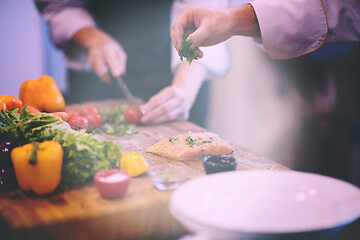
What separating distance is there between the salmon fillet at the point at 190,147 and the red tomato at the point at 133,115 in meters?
0.70

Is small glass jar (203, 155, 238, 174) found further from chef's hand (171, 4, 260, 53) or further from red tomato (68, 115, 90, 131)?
red tomato (68, 115, 90, 131)

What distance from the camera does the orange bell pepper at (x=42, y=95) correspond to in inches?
96.2

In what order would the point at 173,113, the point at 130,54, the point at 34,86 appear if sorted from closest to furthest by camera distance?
the point at 34,86 → the point at 173,113 → the point at 130,54

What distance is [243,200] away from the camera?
1.29 meters

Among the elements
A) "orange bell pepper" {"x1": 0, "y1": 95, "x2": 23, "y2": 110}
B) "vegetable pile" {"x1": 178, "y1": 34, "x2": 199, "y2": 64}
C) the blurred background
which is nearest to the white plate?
"vegetable pile" {"x1": 178, "y1": 34, "x2": 199, "y2": 64}

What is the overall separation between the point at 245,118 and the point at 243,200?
10.8 feet

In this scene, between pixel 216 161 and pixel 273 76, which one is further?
pixel 273 76

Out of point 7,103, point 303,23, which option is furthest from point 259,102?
point 7,103

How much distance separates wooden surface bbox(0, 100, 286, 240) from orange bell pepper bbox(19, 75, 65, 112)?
102 cm

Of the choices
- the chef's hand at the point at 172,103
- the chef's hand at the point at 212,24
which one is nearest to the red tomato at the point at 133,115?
the chef's hand at the point at 172,103

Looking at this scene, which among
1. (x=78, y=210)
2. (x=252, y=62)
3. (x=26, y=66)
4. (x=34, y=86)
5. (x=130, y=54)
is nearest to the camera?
(x=78, y=210)

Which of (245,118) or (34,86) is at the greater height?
(34,86)

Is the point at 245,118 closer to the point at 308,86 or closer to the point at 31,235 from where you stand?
the point at 308,86

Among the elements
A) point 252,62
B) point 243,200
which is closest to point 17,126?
point 243,200
